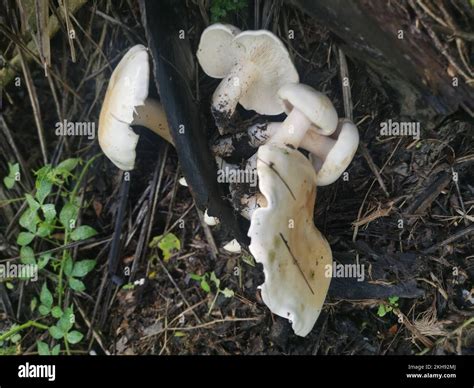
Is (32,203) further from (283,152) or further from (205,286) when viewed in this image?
(283,152)

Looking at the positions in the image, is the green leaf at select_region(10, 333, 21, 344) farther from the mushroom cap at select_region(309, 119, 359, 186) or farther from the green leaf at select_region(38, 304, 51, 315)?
the mushroom cap at select_region(309, 119, 359, 186)

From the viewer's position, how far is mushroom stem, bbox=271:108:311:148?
2.30 meters

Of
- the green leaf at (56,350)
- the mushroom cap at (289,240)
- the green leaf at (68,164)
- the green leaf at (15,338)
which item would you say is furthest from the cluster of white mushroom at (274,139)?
the green leaf at (15,338)

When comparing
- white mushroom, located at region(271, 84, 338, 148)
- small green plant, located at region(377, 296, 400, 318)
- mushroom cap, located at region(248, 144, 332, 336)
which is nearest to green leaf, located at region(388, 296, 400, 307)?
small green plant, located at region(377, 296, 400, 318)

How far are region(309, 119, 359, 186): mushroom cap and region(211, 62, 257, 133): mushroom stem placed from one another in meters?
0.53

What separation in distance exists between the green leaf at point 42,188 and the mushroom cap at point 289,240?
1262 mm

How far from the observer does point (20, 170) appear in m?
2.94

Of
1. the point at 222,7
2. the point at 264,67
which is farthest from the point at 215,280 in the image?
the point at 222,7

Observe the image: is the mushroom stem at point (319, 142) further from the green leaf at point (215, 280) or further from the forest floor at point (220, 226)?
the green leaf at point (215, 280)

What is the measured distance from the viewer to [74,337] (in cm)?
268

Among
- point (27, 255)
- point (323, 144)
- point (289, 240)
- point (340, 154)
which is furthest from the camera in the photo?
point (27, 255)

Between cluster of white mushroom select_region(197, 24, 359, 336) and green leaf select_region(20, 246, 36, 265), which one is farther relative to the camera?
green leaf select_region(20, 246, 36, 265)

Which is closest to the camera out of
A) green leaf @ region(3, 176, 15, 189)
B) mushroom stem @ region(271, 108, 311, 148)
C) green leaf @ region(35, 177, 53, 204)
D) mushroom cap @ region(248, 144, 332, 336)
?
mushroom cap @ region(248, 144, 332, 336)

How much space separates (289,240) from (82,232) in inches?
48.9
